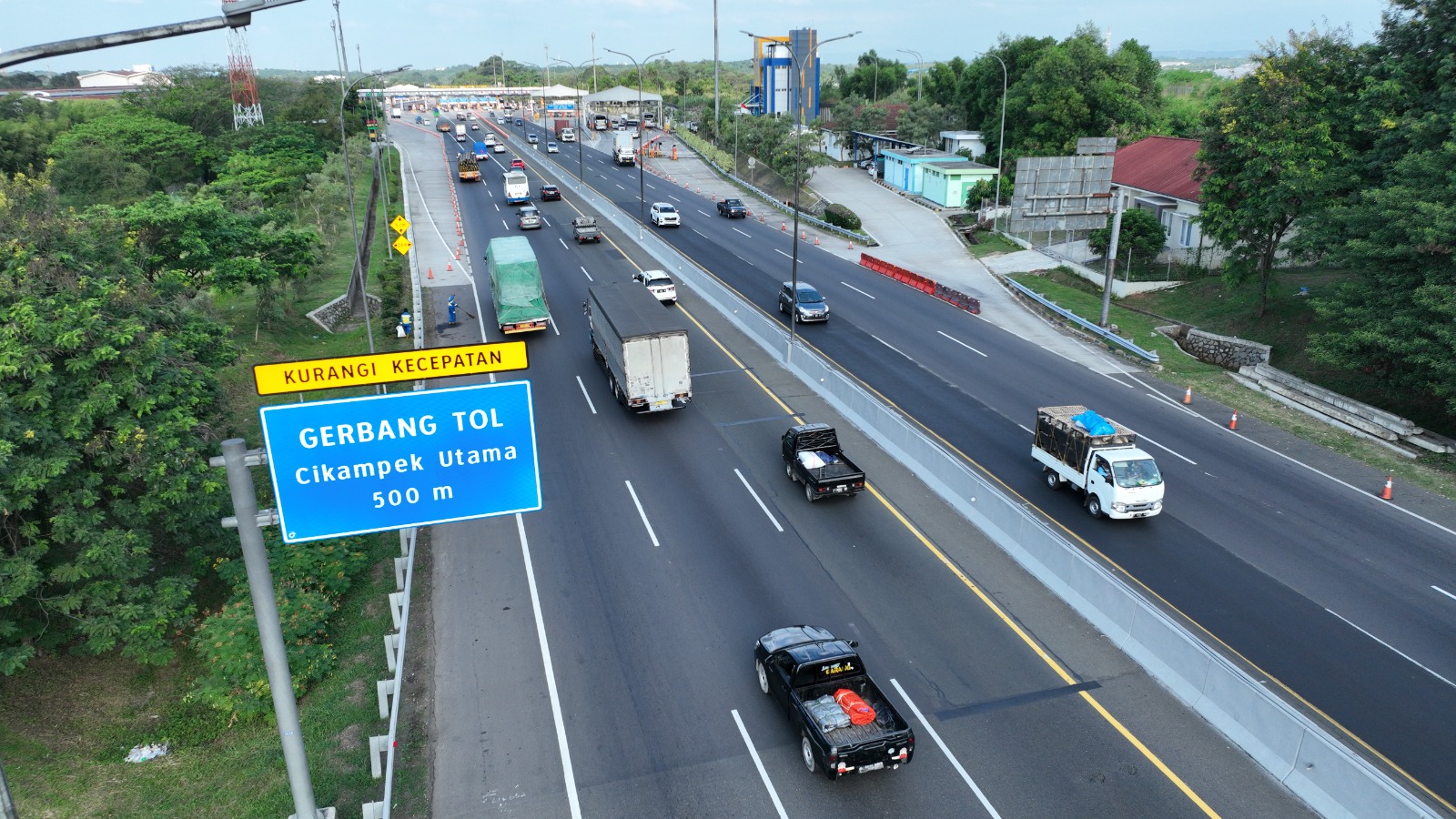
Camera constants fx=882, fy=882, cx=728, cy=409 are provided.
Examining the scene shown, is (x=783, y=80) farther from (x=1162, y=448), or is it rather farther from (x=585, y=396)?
(x=1162, y=448)

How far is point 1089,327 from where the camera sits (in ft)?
138

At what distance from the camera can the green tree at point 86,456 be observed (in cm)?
1744

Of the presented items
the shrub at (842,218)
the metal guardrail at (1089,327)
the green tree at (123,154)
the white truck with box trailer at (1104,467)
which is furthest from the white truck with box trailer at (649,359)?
the green tree at (123,154)

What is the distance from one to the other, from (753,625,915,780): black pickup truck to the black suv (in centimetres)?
5690

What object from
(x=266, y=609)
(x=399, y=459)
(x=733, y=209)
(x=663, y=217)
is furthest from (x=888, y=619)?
(x=733, y=209)

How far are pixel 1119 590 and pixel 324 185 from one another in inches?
2576

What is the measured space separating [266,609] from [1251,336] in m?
42.3

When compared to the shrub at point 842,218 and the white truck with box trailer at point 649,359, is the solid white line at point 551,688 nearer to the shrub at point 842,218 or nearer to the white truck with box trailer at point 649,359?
the white truck with box trailer at point 649,359

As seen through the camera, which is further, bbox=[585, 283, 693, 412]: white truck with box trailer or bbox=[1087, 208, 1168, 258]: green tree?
bbox=[1087, 208, 1168, 258]: green tree

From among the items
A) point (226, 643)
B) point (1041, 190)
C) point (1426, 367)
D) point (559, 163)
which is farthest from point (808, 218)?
point (226, 643)

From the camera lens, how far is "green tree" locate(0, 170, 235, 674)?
17.4 meters

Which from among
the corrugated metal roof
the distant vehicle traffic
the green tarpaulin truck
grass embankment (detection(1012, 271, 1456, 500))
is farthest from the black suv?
the green tarpaulin truck

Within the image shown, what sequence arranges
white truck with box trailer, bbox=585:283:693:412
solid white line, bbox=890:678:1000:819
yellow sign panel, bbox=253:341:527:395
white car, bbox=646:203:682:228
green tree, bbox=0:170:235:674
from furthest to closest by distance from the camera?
white car, bbox=646:203:682:228 → white truck with box trailer, bbox=585:283:693:412 → green tree, bbox=0:170:235:674 → solid white line, bbox=890:678:1000:819 → yellow sign panel, bbox=253:341:527:395

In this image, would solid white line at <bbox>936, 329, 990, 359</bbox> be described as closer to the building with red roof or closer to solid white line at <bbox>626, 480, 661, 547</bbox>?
the building with red roof
